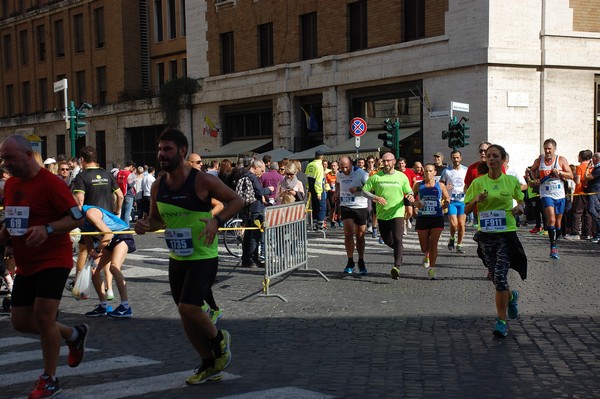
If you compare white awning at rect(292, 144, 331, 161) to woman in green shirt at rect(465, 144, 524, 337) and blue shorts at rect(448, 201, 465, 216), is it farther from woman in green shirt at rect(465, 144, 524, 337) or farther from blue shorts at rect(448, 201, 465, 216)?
woman in green shirt at rect(465, 144, 524, 337)

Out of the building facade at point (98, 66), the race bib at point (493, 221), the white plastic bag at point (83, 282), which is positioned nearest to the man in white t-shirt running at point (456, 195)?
the race bib at point (493, 221)

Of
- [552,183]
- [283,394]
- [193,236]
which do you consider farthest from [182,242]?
[552,183]

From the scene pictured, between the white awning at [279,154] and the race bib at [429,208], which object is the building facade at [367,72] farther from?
the race bib at [429,208]

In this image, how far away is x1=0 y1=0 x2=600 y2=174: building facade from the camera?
2606 centimetres

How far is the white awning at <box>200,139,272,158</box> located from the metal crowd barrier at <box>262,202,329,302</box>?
22.4 m

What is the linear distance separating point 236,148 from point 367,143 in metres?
8.35

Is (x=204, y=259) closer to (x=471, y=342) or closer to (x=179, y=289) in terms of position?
(x=179, y=289)

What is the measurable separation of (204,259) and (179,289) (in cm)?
30

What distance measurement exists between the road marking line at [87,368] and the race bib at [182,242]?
1.29m

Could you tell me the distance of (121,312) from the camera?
919 centimetres

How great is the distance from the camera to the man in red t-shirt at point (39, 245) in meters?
5.75

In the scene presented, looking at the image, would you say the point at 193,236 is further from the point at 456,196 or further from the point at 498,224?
the point at 456,196

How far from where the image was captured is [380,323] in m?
8.42

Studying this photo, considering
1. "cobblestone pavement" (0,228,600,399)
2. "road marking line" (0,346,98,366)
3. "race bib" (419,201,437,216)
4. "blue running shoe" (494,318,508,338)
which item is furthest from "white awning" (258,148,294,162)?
"road marking line" (0,346,98,366)
